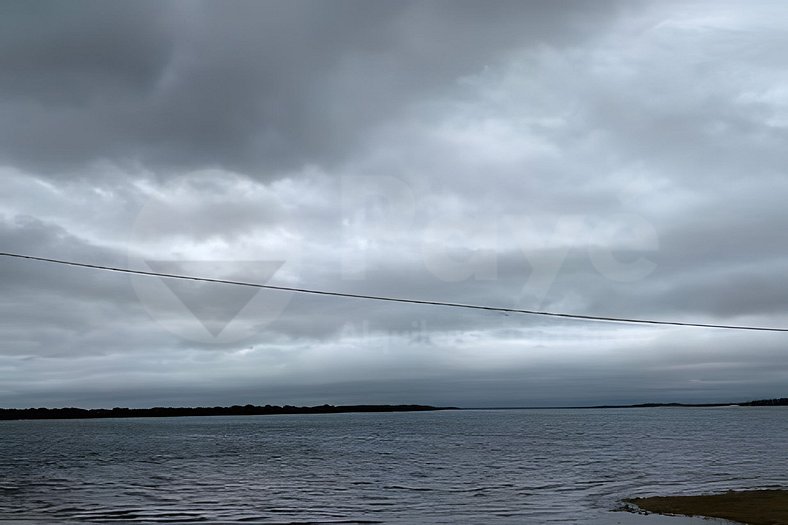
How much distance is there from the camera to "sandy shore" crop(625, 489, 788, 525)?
80.2 ft

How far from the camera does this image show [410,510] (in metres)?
29.9

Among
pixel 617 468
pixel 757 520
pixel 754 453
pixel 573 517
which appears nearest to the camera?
pixel 757 520

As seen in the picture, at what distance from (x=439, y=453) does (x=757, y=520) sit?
1817 inches

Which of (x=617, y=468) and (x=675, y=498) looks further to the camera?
(x=617, y=468)

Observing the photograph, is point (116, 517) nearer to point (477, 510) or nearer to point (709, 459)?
point (477, 510)

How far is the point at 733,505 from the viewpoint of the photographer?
2775 cm

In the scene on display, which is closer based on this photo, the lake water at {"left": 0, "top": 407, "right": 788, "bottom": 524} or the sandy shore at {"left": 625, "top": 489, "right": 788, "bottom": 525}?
the sandy shore at {"left": 625, "top": 489, "right": 788, "bottom": 525}

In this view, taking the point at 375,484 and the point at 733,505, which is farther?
the point at 375,484

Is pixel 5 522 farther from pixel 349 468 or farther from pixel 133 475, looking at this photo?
pixel 349 468

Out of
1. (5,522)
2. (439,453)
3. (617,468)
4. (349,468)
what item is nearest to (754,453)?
(617,468)

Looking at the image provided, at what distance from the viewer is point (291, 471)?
5084 cm

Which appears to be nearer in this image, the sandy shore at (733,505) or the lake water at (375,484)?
the sandy shore at (733,505)

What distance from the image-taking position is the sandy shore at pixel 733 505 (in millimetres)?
24453

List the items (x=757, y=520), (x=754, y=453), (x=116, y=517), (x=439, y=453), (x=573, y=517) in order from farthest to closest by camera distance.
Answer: (x=439, y=453) → (x=754, y=453) → (x=116, y=517) → (x=573, y=517) → (x=757, y=520)
